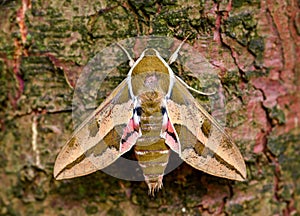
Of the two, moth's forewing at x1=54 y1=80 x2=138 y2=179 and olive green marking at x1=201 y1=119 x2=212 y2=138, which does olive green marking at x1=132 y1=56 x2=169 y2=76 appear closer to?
moth's forewing at x1=54 y1=80 x2=138 y2=179

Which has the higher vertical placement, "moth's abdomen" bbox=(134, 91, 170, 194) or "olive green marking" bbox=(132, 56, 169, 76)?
"olive green marking" bbox=(132, 56, 169, 76)

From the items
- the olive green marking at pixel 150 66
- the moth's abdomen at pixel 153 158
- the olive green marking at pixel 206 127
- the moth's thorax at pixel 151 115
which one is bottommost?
the moth's abdomen at pixel 153 158

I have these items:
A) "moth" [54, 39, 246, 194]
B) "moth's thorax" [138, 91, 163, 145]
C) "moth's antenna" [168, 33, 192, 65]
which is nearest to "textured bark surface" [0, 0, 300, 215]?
"moth's antenna" [168, 33, 192, 65]

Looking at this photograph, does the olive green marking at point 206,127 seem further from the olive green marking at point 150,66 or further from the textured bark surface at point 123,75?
the olive green marking at point 150,66

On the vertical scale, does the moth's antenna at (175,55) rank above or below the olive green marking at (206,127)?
above

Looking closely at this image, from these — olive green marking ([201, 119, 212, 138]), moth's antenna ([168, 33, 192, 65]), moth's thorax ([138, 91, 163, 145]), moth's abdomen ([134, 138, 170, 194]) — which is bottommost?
moth's abdomen ([134, 138, 170, 194])

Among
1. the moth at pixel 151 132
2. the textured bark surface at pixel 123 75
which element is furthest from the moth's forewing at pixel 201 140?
the textured bark surface at pixel 123 75

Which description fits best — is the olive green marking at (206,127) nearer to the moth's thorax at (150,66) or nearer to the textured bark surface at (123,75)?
the textured bark surface at (123,75)

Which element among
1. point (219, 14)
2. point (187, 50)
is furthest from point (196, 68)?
point (219, 14)
